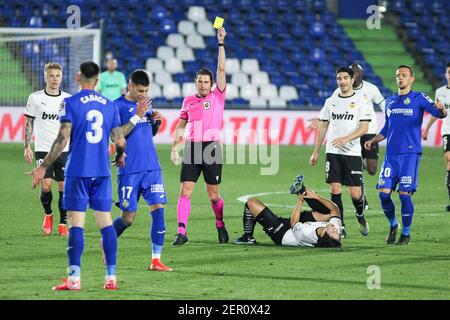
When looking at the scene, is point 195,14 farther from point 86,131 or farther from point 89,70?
point 86,131

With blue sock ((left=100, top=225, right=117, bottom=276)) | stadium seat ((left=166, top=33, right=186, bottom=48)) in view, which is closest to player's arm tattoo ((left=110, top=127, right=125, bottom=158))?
blue sock ((left=100, top=225, right=117, bottom=276))

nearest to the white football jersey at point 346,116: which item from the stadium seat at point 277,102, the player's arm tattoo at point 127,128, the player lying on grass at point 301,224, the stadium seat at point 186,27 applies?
the player lying on grass at point 301,224

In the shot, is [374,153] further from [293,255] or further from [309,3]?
[309,3]

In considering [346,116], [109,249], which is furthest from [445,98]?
[109,249]

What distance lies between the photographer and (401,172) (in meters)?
13.1

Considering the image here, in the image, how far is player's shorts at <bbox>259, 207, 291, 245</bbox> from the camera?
12.8 metres

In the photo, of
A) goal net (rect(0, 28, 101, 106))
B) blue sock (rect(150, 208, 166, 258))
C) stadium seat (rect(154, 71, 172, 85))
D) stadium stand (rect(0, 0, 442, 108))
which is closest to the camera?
blue sock (rect(150, 208, 166, 258))

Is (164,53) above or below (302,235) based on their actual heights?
above

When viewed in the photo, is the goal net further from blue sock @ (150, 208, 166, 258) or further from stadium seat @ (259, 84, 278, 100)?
blue sock @ (150, 208, 166, 258)

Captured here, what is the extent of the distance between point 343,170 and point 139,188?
3.96 m

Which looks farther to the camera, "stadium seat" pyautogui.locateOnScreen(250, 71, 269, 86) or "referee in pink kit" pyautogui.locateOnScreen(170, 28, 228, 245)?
"stadium seat" pyautogui.locateOnScreen(250, 71, 269, 86)

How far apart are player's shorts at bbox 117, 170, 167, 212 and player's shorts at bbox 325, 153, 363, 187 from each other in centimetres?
368
